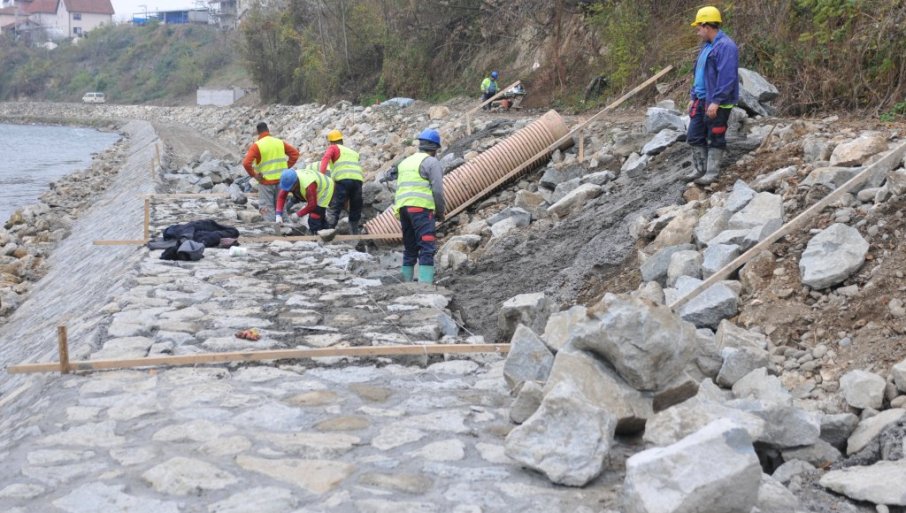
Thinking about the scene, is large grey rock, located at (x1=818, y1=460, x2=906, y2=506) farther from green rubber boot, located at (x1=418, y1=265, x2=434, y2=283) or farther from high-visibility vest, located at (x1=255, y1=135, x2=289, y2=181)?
high-visibility vest, located at (x1=255, y1=135, x2=289, y2=181)

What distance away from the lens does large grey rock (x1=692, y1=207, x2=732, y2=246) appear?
648 cm

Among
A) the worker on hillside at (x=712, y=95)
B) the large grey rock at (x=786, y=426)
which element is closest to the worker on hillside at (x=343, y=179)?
the worker on hillside at (x=712, y=95)

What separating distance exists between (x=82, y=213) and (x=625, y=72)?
486 inches

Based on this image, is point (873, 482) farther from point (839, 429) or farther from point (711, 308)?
point (711, 308)

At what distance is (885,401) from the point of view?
4051mm

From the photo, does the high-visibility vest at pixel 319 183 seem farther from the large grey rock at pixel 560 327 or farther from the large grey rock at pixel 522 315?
the large grey rock at pixel 560 327

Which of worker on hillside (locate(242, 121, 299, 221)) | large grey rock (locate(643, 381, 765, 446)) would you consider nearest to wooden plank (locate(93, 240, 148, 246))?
worker on hillside (locate(242, 121, 299, 221))

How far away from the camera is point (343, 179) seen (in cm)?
1104

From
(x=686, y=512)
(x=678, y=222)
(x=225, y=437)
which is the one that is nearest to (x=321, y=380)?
(x=225, y=437)

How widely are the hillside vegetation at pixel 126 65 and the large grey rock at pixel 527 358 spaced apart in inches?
2805

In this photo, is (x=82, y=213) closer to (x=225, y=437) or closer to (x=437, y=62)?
(x=437, y=62)

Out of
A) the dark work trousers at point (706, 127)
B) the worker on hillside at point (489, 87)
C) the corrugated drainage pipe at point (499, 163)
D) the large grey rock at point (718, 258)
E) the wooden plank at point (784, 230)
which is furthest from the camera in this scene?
the worker on hillside at point (489, 87)

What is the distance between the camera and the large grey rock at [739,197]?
6.59 meters

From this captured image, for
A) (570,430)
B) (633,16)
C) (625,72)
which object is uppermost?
(633,16)
